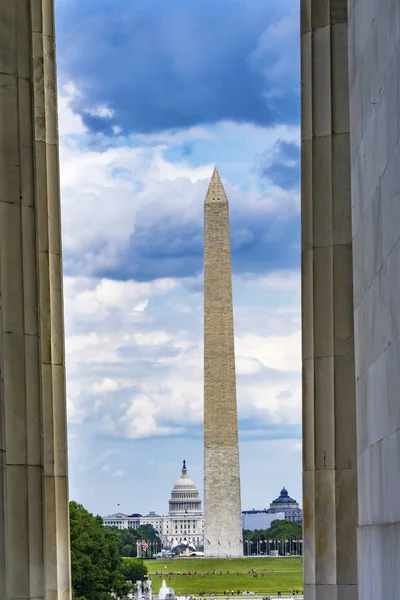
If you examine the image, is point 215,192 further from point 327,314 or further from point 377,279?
point 377,279

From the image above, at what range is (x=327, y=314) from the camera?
23312mm

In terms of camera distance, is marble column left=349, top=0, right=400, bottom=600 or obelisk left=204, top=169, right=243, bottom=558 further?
obelisk left=204, top=169, right=243, bottom=558

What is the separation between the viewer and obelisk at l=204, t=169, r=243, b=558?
134875 mm

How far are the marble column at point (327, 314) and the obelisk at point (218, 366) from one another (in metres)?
109

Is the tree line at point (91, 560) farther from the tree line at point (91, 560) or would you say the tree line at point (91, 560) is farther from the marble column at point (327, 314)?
A: the marble column at point (327, 314)

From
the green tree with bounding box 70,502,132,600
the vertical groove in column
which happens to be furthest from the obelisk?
the vertical groove in column

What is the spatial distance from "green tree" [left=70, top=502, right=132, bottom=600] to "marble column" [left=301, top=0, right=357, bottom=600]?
221 feet

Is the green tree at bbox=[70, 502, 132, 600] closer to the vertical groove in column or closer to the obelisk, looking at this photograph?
the obelisk

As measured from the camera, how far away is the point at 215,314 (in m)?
136

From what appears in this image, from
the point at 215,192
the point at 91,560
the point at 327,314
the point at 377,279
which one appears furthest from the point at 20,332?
the point at 215,192

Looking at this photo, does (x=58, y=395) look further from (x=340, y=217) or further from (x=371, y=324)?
(x=371, y=324)

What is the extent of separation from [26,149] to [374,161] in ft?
24.2

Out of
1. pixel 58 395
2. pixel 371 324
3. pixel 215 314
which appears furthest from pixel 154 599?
pixel 371 324

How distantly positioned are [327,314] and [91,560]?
74599 mm
